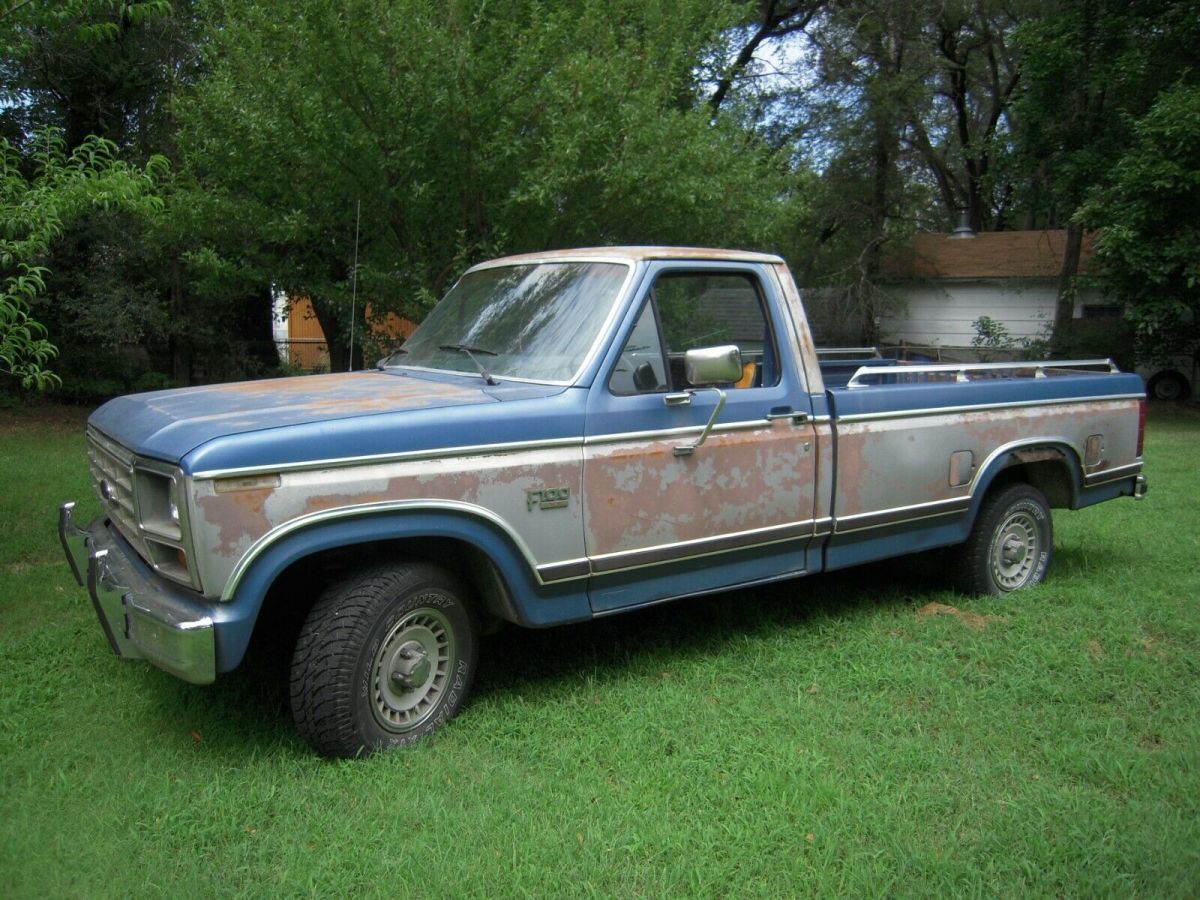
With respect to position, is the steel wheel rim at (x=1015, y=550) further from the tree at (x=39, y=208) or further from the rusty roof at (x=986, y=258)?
the rusty roof at (x=986, y=258)

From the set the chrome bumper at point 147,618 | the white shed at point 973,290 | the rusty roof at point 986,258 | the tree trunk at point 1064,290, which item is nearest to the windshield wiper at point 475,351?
the chrome bumper at point 147,618

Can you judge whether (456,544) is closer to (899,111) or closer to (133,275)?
(133,275)

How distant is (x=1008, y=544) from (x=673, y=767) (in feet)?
10.8

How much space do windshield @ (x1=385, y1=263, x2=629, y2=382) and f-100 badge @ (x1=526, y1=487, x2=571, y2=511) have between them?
52cm

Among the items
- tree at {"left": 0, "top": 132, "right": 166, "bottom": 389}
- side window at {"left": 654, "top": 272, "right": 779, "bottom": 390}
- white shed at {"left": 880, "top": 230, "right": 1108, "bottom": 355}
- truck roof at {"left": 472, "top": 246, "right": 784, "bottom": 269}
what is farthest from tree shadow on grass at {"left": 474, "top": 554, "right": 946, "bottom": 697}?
white shed at {"left": 880, "top": 230, "right": 1108, "bottom": 355}

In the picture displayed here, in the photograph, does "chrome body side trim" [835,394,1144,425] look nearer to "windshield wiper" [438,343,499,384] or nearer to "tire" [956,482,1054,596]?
"tire" [956,482,1054,596]

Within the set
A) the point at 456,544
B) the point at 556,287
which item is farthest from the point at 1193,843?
the point at 556,287

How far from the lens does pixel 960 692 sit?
4699 millimetres

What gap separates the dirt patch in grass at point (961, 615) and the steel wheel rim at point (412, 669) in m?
2.97

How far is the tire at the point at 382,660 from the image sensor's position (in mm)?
3859

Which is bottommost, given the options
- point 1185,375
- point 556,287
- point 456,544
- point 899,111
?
point 1185,375

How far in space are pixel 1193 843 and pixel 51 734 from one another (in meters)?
4.37

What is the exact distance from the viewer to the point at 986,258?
24406mm

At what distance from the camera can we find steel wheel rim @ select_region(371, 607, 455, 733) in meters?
4.04
